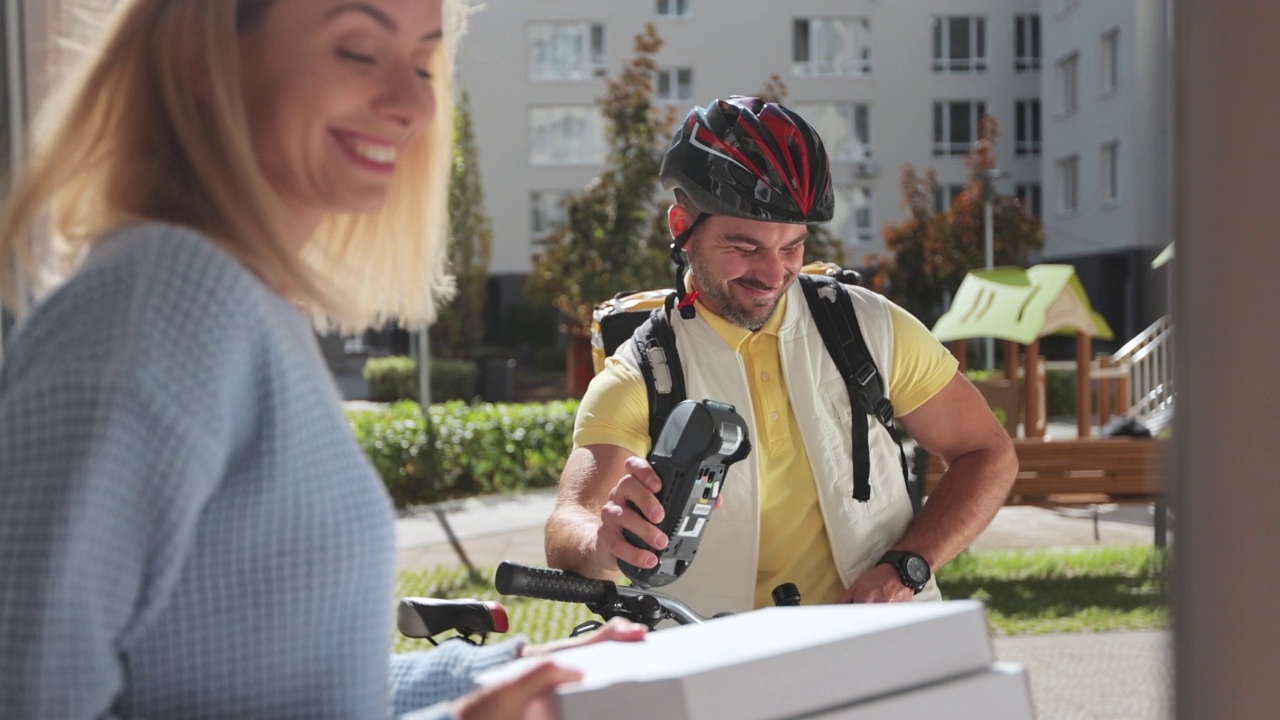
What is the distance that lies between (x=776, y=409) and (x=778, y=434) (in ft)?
0.16

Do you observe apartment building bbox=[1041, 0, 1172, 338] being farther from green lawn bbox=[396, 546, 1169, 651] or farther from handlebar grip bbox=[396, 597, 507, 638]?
handlebar grip bbox=[396, 597, 507, 638]

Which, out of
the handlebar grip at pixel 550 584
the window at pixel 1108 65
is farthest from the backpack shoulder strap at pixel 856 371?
Answer: the window at pixel 1108 65

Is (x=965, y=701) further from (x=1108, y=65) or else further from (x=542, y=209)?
(x=542, y=209)

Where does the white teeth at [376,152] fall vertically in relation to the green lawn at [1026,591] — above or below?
above

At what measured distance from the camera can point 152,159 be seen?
1.21 meters

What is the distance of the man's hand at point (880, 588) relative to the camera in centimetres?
231

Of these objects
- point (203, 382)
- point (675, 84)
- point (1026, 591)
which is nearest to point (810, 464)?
point (203, 382)

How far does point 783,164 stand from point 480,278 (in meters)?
25.2

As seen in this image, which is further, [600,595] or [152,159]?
[600,595]

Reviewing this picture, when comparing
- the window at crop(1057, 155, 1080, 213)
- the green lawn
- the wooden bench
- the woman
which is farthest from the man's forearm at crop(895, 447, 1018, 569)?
the window at crop(1057, 155, 1080, 213)

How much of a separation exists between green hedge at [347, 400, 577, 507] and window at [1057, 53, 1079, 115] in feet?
81.3

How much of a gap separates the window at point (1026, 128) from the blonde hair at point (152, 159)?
39.2 meters

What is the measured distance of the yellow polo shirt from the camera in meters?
2.43

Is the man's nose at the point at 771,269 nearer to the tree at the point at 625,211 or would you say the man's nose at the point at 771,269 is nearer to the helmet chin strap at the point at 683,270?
the helmet chin strap at the point at 683,270
